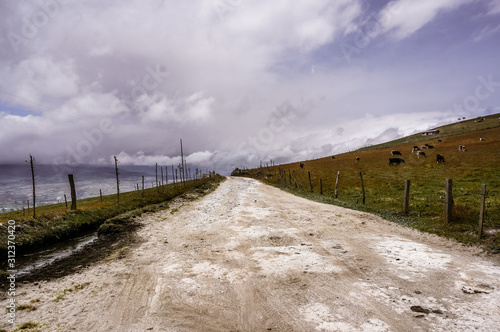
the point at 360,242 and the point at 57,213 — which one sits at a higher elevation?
the point at 57,213

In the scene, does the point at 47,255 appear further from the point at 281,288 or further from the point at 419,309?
the point at 419,309

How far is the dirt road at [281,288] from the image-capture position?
4.77 m

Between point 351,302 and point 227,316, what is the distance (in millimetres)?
2687

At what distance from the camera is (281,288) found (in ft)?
19.8

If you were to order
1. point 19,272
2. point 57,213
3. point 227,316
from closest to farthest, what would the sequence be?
1. point 227,316
2. point 19,272
3. point 57,213

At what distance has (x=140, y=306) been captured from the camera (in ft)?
18.0

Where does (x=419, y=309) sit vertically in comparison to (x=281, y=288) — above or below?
below

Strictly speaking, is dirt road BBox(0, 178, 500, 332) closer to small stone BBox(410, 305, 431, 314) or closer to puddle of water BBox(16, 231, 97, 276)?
small stone BBox(410, 305, 431, 314)

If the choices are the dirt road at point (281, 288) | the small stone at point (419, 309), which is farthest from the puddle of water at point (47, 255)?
the small stone at point (419, 309)

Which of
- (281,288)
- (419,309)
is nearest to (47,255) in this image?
(281,288)

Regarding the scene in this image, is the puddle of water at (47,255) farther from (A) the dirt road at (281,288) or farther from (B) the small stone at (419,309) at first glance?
(B) the small stone at (419,309)

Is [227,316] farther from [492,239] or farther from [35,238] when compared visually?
[35,238]

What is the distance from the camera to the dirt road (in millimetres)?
4773

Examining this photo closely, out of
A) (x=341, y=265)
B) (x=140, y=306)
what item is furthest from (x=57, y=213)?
(x=341, y=265)
